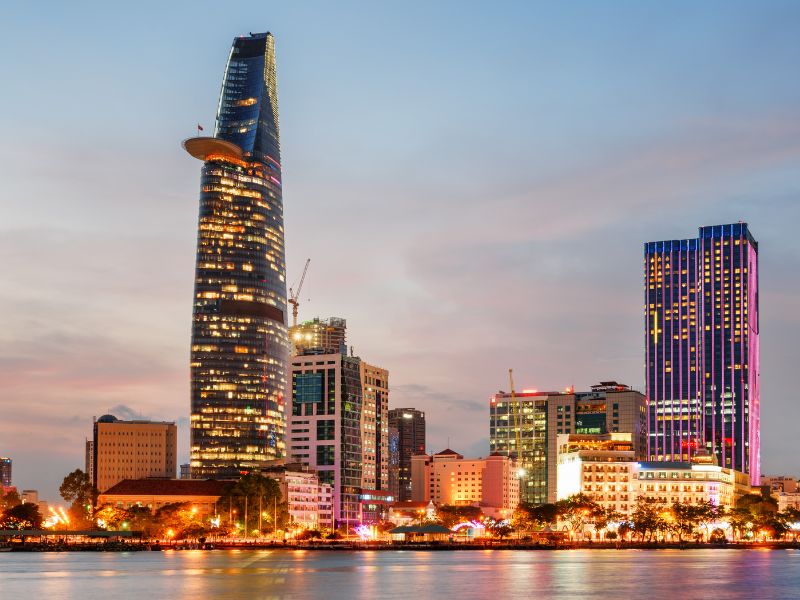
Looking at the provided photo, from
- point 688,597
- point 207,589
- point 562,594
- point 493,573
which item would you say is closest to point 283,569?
point 493,573

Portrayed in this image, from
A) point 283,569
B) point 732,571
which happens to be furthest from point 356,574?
point 732,571

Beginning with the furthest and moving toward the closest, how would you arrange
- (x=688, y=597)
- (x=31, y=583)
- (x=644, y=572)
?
(x=644, y=572) → (x=31, y=583) → (x=688, y=597)

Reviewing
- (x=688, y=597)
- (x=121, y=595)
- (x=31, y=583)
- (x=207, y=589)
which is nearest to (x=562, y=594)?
(x=688, y=597)

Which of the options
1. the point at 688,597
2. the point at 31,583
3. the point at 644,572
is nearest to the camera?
the point at 688,597

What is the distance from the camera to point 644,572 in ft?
597

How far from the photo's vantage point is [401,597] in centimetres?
14025

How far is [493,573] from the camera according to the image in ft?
606

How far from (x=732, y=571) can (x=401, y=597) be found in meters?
71.5

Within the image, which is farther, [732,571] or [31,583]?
[732,571]

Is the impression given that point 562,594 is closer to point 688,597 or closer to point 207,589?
point 688,597

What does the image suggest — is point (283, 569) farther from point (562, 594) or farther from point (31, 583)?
point (562, 594)

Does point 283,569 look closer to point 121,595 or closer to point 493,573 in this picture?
point 493,573

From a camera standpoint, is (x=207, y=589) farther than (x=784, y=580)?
No

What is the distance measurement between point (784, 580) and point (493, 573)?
138ft
